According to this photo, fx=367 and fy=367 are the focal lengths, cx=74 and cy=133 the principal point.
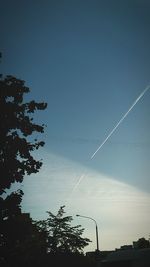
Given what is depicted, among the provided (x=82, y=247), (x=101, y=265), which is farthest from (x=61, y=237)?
(x=101, y=265)

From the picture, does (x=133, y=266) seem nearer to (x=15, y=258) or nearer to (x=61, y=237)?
(x=15, y=258)

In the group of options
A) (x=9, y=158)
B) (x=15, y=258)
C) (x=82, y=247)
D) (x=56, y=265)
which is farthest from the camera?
(x=82, y=247)

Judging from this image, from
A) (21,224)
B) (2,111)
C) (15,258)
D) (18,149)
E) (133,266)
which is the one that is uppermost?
(2,111)

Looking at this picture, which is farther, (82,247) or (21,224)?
(82,247)

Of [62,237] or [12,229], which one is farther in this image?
[62,237]

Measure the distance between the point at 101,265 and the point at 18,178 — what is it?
8.45 meters

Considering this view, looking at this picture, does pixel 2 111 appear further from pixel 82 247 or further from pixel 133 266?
pixel 82 247

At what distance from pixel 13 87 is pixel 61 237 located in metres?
30.0

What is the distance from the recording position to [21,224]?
779 inches

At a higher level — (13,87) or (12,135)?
(13,87)

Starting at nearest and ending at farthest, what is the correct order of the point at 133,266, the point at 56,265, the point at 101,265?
the point at 133,266 < the point at 101,265 < the point at 56,265

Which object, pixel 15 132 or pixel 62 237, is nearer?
pixel 15 132

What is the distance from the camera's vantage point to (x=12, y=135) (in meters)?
19.6

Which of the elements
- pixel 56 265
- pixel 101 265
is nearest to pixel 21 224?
pixel 101 265
